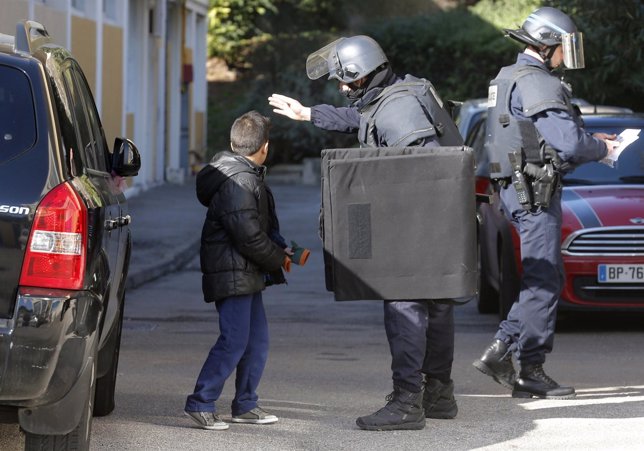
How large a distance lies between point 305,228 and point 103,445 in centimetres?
1302

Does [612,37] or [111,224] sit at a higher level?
[612,37]

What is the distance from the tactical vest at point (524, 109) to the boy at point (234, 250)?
1592mm

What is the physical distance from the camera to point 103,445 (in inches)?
248

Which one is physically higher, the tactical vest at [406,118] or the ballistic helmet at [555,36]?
the ballistic helmet at [555,36]

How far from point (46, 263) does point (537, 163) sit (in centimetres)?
341

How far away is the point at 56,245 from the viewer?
511 cm

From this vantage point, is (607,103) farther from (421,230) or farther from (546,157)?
(421,230)

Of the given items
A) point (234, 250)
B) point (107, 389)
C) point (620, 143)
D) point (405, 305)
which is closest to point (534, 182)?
point (620, 143)

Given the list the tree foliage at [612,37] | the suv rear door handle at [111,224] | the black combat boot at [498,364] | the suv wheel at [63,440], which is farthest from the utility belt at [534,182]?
the tree foliage at [612,37]

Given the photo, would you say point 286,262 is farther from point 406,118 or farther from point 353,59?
point 353,59

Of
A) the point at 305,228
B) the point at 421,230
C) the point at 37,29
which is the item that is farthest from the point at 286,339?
the point at 305,228

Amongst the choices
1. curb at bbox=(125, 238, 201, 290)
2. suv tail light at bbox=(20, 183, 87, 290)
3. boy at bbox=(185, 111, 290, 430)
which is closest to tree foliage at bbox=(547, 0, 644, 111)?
curb at bbox=(125, 238, 201, 290)

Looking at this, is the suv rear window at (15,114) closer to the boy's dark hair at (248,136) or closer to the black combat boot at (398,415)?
the boy's dark hair at (248,136)

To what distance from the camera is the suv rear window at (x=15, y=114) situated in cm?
520
